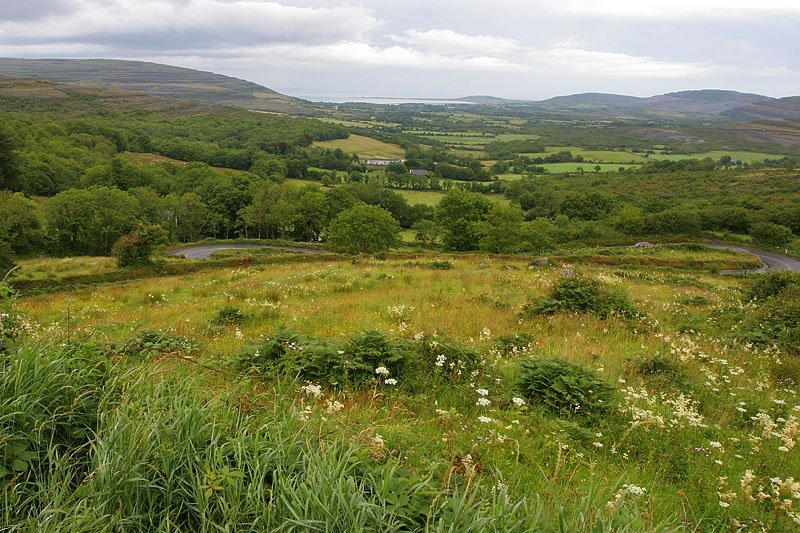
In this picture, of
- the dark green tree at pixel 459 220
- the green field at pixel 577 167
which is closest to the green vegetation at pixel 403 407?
the dark green tree at pixel 459 220

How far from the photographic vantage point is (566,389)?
5.95 metres

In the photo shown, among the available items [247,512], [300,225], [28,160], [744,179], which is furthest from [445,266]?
[744,179]

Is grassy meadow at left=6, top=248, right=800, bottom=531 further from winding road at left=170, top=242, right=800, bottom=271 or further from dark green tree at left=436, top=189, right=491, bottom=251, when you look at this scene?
dark green tree at left=436, top=189, right=491, bottom=251

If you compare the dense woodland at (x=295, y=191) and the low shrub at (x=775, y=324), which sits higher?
the low shrub at (x=775, y=324)

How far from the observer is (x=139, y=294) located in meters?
20.4

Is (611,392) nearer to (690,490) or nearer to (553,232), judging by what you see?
(690,490)

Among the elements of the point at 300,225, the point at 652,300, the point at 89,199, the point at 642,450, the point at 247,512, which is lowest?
the point at 300,225

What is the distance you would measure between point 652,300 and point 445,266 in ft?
43.4

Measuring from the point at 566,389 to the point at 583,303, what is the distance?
22.3ft

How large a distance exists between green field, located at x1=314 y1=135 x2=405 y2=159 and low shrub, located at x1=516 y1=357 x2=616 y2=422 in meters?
165

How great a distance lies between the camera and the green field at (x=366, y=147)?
168m

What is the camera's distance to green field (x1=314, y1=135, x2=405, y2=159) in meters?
168

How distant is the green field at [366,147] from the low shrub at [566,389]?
165 meters

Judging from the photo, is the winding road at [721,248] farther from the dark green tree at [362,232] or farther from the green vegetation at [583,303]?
the green vegetation at [583,303]
